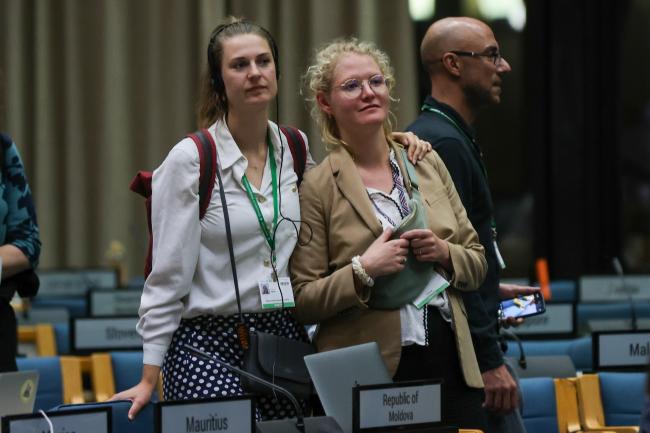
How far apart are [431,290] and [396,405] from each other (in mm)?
444

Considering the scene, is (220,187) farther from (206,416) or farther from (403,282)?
(206,416)

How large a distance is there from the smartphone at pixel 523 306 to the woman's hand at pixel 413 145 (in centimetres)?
61

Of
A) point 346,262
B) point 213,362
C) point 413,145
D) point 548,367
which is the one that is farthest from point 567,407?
point 213,362

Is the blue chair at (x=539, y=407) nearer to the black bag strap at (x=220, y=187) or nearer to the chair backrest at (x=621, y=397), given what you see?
the chair backrest at (x=621, y=397)

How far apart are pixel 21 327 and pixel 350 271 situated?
3972mm

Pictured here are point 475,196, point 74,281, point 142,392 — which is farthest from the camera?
point 74,281

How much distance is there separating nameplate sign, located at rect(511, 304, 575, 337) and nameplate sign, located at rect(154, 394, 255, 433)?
321 centimetres

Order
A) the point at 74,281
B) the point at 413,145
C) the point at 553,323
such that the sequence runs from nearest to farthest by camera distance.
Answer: the point at 413,145
the point at 553,323
the point at 74,281

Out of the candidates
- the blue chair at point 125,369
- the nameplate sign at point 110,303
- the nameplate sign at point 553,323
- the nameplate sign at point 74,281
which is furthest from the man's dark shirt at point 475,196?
the nameplate sign at point 74,281

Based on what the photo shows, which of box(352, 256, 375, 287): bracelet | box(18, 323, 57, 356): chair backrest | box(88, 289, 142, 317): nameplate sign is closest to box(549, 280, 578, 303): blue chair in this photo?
box(88, 289, 142, 317): nameplate sign

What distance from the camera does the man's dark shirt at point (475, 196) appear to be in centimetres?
356

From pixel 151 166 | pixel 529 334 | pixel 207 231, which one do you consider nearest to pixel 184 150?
pixel 207 231

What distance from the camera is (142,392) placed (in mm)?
3104

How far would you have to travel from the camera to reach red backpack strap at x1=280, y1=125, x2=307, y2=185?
3.40m
